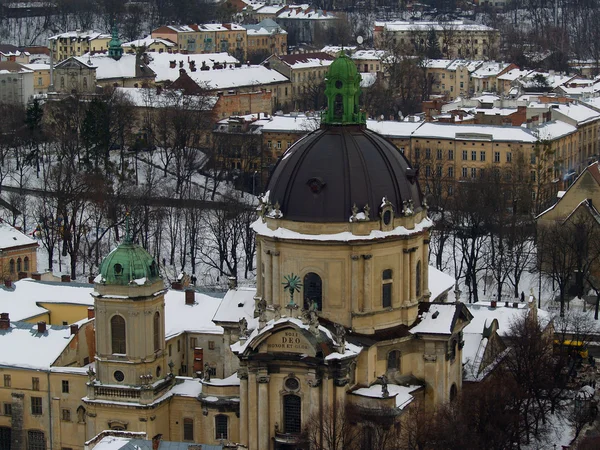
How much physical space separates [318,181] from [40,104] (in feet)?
324

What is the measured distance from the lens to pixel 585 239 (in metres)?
110

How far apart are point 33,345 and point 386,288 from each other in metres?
19.5

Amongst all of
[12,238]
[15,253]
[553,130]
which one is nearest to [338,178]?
[15,253]

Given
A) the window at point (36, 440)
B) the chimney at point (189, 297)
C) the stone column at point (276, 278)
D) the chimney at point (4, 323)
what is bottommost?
the window at point (36, 440)

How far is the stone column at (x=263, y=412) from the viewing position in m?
74.9

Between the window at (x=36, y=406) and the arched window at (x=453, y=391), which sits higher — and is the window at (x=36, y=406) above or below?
below

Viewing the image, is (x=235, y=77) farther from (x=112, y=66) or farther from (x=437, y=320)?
(x=437, y=320)

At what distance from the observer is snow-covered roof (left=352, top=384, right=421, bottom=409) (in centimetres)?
7506

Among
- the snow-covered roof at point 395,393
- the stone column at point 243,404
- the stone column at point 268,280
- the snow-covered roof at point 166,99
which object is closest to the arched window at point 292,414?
the stone column at point 243,404

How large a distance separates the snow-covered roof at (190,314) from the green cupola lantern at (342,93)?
13.6m

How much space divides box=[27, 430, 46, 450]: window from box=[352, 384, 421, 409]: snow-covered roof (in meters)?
17.5

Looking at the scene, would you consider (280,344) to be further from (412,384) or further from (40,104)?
(40,104)

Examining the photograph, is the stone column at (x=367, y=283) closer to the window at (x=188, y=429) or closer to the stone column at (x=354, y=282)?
the stone column at (x=354, y=282)

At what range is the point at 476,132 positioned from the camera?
469 ft
